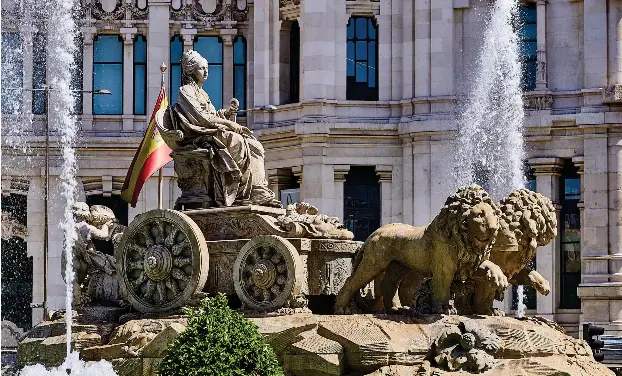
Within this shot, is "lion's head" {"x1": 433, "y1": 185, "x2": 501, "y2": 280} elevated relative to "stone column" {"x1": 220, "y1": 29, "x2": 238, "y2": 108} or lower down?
lower down

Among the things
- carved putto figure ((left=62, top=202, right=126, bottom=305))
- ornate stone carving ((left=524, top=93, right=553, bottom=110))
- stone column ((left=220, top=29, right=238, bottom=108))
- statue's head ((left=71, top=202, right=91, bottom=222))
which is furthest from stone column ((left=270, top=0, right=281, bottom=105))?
carved putto figure ((left=62, top=202, right=126, bottom=305))

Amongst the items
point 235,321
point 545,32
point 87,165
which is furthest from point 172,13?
point 235,321

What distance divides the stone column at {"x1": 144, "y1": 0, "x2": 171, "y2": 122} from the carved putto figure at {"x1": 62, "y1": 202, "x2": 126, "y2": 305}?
115 feet

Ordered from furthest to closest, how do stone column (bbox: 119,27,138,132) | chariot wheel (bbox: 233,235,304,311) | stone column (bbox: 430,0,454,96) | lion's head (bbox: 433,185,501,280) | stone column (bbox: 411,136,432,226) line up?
stone column (bbox: 119,27,138,132)
stone column (bbox: 430,0,454,96)
stone column (bbox: 411,136,432,226)
chariot wheel (bbox: 233,235,304,311)
lion's head (bbox: 433,185,501,280)

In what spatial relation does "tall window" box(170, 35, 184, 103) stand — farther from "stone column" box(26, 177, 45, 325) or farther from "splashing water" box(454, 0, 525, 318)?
"splashing water" box(454, 0, 525, 318)

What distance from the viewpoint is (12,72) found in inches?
2422

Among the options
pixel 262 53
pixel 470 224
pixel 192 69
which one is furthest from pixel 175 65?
pixel 470 224

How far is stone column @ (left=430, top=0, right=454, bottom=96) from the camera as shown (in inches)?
2299

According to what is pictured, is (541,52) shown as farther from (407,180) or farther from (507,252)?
(507,252)

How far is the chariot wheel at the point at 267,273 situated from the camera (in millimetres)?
23906

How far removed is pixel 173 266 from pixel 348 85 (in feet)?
118

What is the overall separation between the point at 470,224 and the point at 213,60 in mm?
40765

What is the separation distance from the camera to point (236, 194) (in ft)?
82.9

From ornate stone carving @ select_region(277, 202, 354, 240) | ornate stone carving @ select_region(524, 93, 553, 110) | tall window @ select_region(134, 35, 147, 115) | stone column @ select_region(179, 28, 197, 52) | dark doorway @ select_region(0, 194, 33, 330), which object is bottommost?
dark doorway @ select_region(0, 194, 33, 330)
